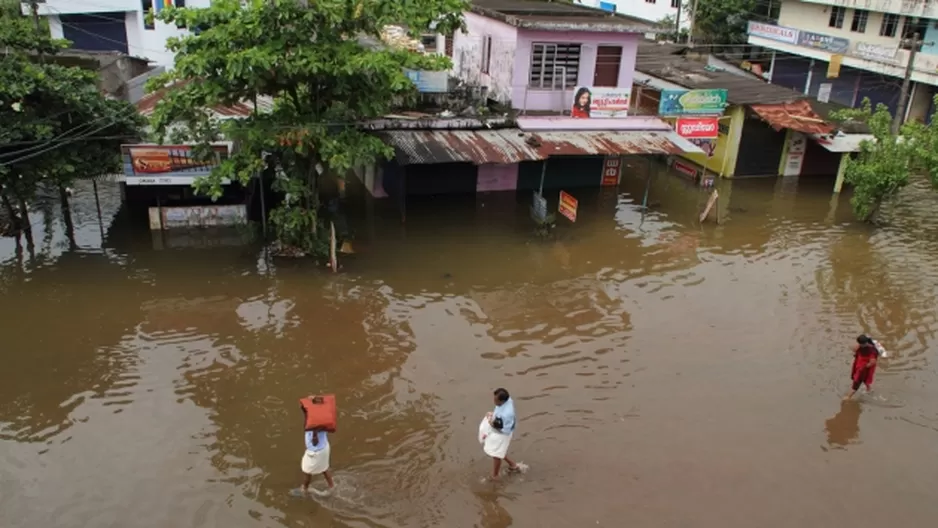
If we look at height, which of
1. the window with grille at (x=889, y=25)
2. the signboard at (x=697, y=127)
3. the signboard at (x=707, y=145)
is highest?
the window with grille at (x=889, y=25)

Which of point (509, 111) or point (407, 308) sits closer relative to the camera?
point (407, 308)

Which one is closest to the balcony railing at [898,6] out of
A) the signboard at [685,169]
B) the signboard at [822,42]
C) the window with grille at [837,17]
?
the window with grille at [837,17]

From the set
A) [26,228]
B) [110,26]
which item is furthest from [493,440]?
[110,26]

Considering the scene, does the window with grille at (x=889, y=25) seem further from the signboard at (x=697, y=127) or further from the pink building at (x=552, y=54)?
the pink building at (x=552, y=54)

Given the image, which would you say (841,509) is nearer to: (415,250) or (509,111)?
(415,250)

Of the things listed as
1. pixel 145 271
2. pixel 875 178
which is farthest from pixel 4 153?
pixel 875 178

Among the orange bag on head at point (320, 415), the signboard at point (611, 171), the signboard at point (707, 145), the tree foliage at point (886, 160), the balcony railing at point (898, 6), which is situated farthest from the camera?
the balcony railing at point (898, 6)
